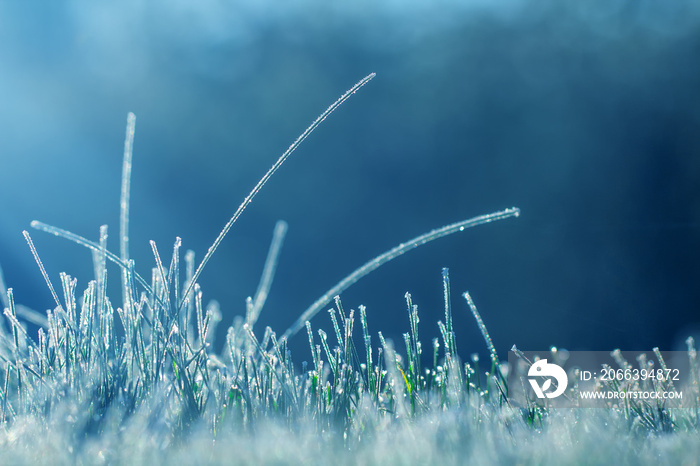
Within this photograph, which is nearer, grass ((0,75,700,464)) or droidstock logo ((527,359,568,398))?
grass ((0,75,700,464))

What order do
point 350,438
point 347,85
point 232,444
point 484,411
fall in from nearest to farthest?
point 232,444, point 350,438, point 484,411, point 347,85

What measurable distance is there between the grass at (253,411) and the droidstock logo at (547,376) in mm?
91

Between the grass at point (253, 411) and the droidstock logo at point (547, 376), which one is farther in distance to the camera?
the droidstock logo at point (547, 376)

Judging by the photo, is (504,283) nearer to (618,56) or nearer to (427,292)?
(427,292)

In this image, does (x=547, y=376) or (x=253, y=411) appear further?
(x=547, y=376)

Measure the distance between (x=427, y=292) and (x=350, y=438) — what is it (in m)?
4.59

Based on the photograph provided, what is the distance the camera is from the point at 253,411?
1.03 m

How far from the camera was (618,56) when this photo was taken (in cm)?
598

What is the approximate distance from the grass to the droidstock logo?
91mm

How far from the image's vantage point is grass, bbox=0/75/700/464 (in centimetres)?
77

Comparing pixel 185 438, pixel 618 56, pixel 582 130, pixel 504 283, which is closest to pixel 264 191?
pixel 504 283

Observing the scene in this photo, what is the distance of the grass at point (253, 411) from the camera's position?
772mm

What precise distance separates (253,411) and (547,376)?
68cm

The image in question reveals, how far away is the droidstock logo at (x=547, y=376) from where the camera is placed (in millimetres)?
1293
